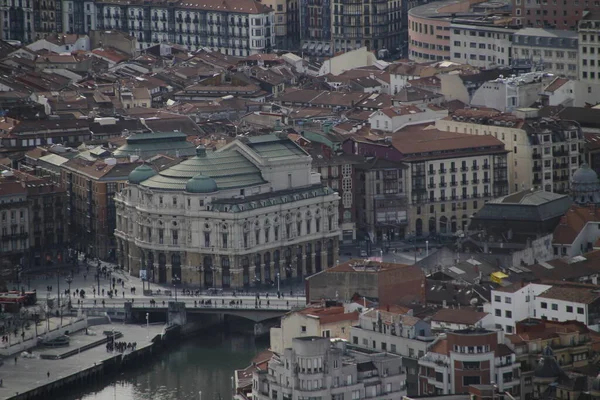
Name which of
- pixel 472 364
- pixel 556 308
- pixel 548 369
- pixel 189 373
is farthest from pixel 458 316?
pixel 189 373

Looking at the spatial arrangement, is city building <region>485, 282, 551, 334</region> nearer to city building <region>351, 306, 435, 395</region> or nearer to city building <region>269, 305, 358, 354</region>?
city building <region>351, 306, 435, 395</region>

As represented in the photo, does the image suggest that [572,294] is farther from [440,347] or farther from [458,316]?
[440,347]

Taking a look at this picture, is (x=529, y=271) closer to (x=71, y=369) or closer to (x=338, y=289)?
(x=338, y=289)

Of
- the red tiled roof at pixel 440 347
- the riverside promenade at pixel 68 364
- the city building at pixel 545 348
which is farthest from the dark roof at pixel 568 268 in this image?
the riverside promenade at pixel 68 364

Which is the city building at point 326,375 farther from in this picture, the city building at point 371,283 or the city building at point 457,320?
A: the city building at point 371,283

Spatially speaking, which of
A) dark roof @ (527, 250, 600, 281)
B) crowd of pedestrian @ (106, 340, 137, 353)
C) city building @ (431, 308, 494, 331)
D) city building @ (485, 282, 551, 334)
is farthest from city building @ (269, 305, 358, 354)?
dark roof @ (527, 250, 600, 281)

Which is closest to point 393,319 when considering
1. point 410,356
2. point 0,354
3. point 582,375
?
point 410,356
